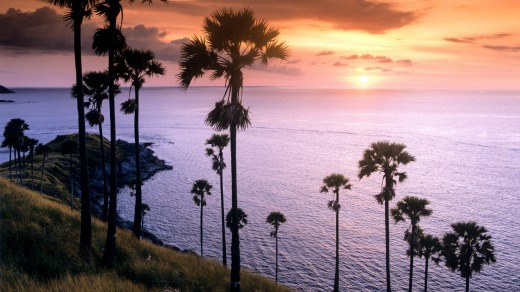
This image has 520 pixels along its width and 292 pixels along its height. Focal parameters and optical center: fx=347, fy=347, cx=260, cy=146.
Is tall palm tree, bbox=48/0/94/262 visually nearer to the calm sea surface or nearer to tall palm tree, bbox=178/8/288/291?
tall palm tree, bbox=178/8/288/291

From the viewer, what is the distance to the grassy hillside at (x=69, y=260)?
38.4 feet

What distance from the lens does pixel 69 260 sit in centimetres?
1410

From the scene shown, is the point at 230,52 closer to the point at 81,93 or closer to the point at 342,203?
the point at 81,93

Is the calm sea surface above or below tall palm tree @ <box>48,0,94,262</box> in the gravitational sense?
below

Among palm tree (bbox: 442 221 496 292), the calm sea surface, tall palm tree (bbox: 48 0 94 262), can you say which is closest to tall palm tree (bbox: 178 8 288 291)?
tall palm tree (bbox: 48 0 94 262)

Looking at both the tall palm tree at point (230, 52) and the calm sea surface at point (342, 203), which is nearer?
the tall palm tree at point (230, 52)

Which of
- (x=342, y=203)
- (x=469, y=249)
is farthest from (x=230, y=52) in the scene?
(x=342, y=203)

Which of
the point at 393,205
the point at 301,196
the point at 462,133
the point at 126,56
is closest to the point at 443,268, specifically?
the point at 393,205

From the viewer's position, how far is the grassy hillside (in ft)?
38.4

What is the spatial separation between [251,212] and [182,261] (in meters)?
42.0

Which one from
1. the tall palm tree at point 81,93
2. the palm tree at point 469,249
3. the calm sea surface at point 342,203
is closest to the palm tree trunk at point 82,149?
the tall palm tree at point 81,93

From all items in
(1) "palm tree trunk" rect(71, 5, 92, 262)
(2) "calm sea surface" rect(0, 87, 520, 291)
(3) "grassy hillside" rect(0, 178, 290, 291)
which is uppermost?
(1) "palm tree trunk" rect(71, 5, 92, 262)

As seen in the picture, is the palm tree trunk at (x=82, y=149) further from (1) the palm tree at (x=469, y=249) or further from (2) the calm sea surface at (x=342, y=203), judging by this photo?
(2) the calm sea surface at (x=342, y=203)

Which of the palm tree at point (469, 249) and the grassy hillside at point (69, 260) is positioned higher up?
the grassy hillside at point (69, 260)
